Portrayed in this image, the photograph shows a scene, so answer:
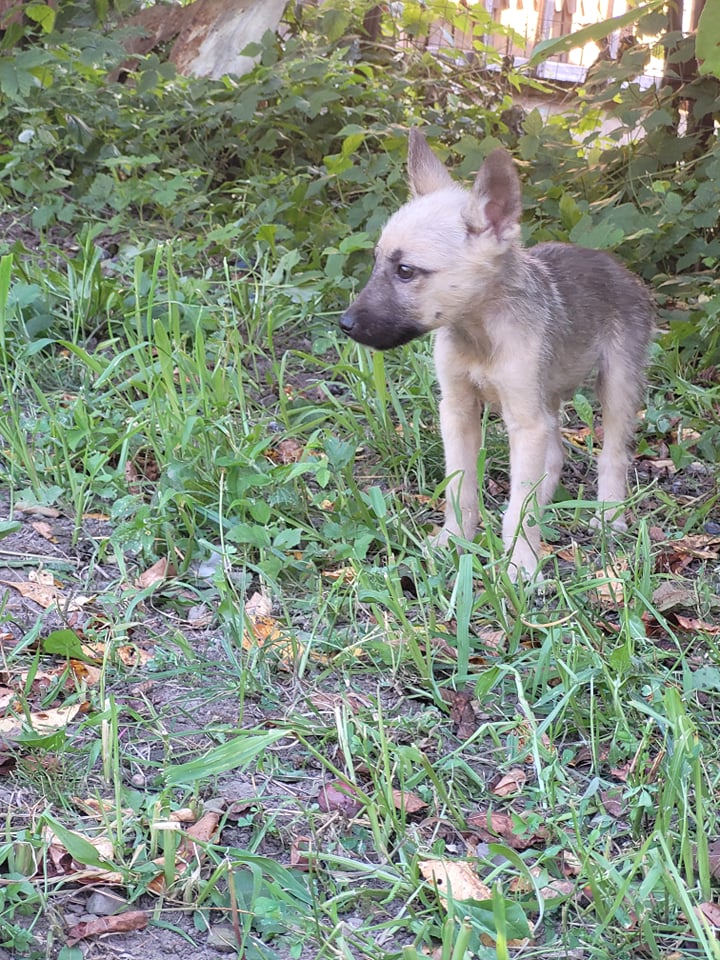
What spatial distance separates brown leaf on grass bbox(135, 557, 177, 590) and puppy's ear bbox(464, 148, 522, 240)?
146cm

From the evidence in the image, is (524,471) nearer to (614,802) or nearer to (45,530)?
(614,802)

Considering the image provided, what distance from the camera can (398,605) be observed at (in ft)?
9.91

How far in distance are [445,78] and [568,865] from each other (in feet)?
21.3

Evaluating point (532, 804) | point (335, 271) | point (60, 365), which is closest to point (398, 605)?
point (532, 804)

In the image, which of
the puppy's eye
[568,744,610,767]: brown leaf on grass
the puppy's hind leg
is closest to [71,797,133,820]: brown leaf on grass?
[568,744,610,767]: brown leaf on grass

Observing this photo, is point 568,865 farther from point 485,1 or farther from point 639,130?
point 485,1

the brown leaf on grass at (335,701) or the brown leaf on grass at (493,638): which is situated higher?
the brown leaf on grass at (335,701)

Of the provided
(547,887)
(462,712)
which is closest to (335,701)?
(462,712)

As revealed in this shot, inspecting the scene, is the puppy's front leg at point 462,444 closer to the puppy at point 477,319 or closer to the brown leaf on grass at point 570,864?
the puppy at point 477,319

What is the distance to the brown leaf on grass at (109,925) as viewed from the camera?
6.94ft

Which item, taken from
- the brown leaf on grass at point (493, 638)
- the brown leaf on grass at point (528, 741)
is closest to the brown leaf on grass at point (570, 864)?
the brown leaf on grass at point (528, 741)

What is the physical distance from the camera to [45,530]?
3615 mm

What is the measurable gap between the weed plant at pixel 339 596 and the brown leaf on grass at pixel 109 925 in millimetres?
62

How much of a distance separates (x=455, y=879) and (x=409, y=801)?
0.91 feet
